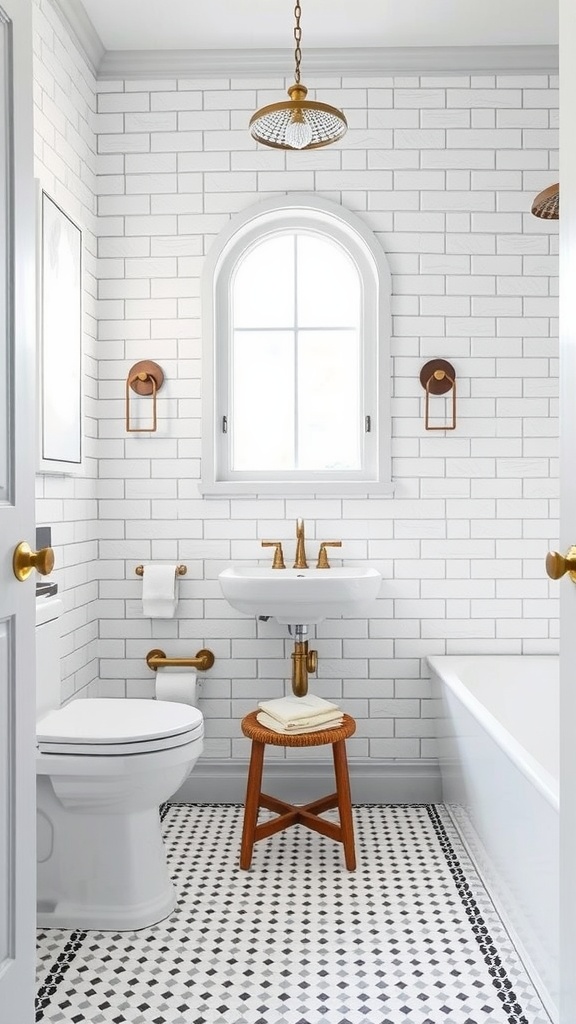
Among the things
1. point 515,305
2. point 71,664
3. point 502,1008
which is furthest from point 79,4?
point 502,1008

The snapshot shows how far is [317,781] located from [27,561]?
223 cm

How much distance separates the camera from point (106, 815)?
2.37 meters

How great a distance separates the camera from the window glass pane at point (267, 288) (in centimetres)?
344

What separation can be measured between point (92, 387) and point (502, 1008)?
8.12 ft

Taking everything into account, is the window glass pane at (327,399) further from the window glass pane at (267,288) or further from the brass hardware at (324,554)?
the brass hardware at (324,554)

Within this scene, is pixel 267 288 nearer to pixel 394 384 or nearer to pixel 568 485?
pixel 394 384

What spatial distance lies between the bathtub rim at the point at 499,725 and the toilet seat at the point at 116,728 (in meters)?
0.85

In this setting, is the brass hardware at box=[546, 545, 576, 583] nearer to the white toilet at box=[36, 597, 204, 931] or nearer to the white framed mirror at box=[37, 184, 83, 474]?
the white toilet at box=[36, 597, 204, 931]

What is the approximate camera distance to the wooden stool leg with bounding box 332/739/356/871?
2701mm

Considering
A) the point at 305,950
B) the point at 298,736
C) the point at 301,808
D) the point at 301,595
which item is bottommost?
the point at 305,950

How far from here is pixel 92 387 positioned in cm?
328

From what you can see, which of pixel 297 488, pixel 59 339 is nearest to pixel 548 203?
pixel 297 488

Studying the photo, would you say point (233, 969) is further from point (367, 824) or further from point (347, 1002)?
point (367, 824)

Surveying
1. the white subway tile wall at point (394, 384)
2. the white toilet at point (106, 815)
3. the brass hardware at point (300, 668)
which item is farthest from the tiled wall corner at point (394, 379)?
the white toilet at point (106, 815)
